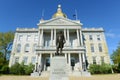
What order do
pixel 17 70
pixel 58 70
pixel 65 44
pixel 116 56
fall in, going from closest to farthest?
1. pixel 58 70
2. pixel 17 70
3. pixel 65 44
4. pixel 116 56

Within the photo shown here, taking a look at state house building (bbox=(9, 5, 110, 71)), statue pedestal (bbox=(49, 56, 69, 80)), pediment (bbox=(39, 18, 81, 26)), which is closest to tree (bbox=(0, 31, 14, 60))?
state house building (bbox=(9, 5, 110, 71))

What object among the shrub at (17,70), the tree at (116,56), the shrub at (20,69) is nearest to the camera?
the shrub at (17,70)

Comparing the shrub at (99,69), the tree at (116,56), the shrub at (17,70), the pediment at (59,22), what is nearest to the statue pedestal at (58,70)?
the shrub at (17,70)

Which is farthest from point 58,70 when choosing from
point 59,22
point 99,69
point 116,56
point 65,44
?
point 116,56

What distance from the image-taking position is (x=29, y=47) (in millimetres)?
43438

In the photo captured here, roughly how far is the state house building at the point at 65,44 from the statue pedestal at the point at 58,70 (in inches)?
843

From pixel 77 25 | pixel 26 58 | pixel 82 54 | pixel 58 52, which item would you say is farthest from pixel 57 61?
pixel 26 58

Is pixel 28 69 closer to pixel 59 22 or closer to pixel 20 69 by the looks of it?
pixel 20 69

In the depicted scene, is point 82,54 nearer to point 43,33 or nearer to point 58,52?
point 43,33

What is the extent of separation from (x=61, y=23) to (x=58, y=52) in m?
26.9

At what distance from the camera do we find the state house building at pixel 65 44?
36.0m

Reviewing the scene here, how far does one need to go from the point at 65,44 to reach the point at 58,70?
23918 millimetres

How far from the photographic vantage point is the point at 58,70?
13.1 metres

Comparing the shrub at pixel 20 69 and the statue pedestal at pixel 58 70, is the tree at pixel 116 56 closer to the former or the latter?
the shrub at pixel 20 69
